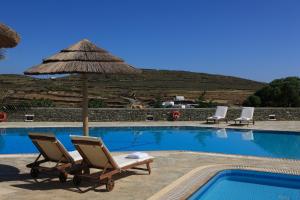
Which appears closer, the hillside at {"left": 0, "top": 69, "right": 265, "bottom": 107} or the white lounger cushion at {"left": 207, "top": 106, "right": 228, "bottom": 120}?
the white lounger cushion at {"left": 207, "top": 106, "right": 228, "bottom": 120}

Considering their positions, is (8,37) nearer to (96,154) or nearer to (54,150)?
(54,150)

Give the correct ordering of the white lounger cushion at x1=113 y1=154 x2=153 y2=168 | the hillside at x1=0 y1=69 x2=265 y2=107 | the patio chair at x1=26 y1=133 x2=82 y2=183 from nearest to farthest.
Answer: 1. the patio chair at x1=26 y1=133 x2=82 y2=183
2. the white lounger cushion at x1=113 y1=154 x2=153 y2=168
3. the hillside at x1=0 y1=69 x2=265 y2=107

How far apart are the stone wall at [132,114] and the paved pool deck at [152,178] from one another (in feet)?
31.0

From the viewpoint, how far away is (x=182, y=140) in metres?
15.3

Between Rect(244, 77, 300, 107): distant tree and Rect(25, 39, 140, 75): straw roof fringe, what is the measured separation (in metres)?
20.2

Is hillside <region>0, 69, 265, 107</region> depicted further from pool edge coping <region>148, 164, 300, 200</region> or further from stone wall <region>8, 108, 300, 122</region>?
pool edge coping <region>148, 164, 300, 200</region>

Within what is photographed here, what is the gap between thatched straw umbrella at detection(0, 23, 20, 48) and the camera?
628 centimetres

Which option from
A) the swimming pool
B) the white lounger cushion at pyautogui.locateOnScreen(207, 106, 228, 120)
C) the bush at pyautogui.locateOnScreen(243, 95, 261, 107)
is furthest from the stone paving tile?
the bush at pyautogui.locateOnScreen(243, 95, 261, 107)

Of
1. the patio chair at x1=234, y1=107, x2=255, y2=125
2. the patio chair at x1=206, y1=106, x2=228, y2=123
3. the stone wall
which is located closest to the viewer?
the patio chair at x1=234, y1=107, x2=255, y2=125

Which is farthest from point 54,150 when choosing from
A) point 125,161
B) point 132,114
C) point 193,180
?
point 132,114

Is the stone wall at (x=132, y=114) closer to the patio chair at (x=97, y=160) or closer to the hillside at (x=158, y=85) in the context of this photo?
the patio chair at (x=97, y=160)

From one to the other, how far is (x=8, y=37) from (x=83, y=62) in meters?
1.55

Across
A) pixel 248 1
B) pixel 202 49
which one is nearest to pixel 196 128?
pixel 248 1

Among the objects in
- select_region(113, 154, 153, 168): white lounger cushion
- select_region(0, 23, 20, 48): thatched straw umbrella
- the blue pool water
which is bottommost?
the blue pool water
